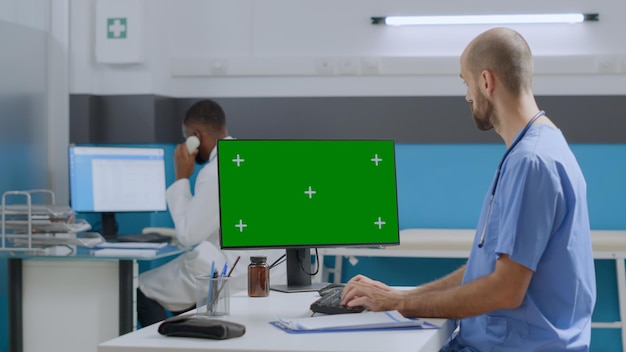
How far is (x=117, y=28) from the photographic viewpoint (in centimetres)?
445

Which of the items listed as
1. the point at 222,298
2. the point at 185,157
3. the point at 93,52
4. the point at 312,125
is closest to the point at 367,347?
the point at 222,298

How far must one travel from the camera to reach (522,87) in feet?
6.89

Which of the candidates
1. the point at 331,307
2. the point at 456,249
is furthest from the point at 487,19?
the point at 331,307

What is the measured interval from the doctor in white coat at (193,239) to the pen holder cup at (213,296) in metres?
1.09

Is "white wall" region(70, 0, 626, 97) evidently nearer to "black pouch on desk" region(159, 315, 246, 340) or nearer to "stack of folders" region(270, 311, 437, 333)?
"stack of folders" region(270, 311, 437, 333)

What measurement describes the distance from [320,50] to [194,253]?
4.57 ft

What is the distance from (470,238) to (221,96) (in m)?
1.55

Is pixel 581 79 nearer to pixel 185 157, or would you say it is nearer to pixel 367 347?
pixel 185 157

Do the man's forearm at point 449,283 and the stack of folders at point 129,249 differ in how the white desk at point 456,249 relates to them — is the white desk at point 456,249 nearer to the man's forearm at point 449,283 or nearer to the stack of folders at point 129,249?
the stack of folders at point 129,249

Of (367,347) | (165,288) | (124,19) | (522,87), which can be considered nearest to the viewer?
(367,347)

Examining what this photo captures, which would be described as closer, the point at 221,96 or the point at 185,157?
the point at 185,157

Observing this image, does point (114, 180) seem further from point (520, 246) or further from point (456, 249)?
point (520, 246)

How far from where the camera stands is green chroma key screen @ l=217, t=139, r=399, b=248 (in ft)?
8.46

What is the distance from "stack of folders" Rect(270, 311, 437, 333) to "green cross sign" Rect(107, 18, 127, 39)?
2.73 m
